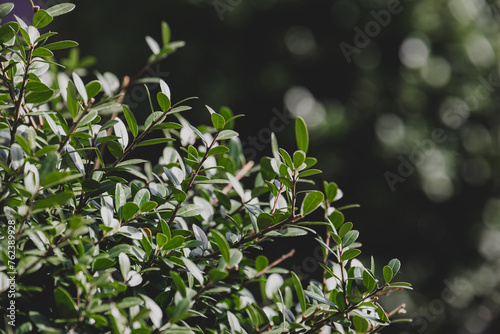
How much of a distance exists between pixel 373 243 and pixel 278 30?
1.61 meters

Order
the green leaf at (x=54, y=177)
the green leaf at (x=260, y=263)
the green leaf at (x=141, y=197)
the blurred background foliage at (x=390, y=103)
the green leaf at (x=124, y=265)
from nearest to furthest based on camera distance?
the green leaf at (x=54, y=177) → the green leaf at (x=124, y=265) → the green leaf at (x=141, y=197) → the green leaf at (x=260, y=263) → the blurred background foliage at (x=390, y=103)

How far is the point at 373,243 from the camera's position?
10.0 feet

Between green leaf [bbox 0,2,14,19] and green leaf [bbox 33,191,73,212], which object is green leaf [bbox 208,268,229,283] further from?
green leaf [bbox 0,2,14,19]

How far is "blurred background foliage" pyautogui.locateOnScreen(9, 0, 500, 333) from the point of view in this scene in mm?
3025

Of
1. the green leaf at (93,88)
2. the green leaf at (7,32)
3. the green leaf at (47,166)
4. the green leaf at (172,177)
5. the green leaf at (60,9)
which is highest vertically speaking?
the green leaf at (60,9)

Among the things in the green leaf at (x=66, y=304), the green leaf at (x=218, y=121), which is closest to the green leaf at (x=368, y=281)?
the green leaf at (x=218, y=121)

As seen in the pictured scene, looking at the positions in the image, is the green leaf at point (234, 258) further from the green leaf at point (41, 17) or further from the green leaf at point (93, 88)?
the green leaf at point (41, 17)

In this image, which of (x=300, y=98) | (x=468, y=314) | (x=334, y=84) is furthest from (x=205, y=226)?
(x=468, y=314)

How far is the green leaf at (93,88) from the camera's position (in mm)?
807

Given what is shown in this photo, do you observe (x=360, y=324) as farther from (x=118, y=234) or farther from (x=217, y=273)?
(x=118, y=234)

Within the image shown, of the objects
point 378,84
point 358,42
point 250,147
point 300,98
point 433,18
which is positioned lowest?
point 250,147

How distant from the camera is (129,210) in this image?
0.74 m

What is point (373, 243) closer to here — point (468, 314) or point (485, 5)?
point (468, 314)

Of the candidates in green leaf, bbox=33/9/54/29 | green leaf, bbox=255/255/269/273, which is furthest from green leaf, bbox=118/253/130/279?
green leaf, bbox=33/9/54/29
